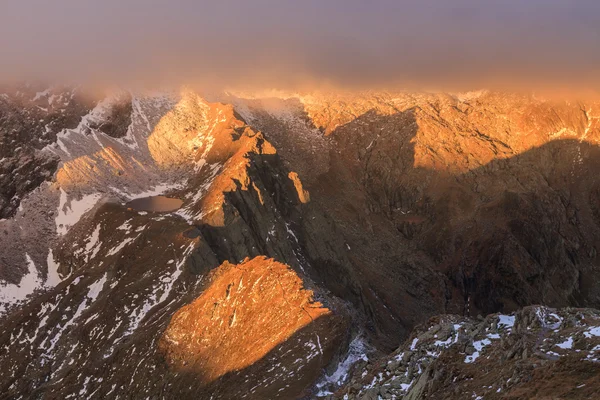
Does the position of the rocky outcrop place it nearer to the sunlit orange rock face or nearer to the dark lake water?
the dark lake water

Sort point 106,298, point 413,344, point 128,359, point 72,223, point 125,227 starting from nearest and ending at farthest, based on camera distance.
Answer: point 413,344 < point 128,359 < point 106,298 < point 125,227 < point 72,223

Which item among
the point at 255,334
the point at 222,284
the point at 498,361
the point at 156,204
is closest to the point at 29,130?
the point at 156,204

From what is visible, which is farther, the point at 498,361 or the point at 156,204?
the point at 156,204

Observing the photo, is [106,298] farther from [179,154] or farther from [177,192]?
[179,154]

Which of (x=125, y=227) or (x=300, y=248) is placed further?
(x=300, y=248)

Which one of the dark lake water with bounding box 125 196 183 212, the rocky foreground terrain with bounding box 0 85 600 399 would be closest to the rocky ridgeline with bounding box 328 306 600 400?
the rocky foreground terrain with bounding box 0 85 600 399

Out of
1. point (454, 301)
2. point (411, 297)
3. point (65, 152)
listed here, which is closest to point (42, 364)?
point (65, 152)

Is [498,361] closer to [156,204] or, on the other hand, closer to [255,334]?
[255,334]
